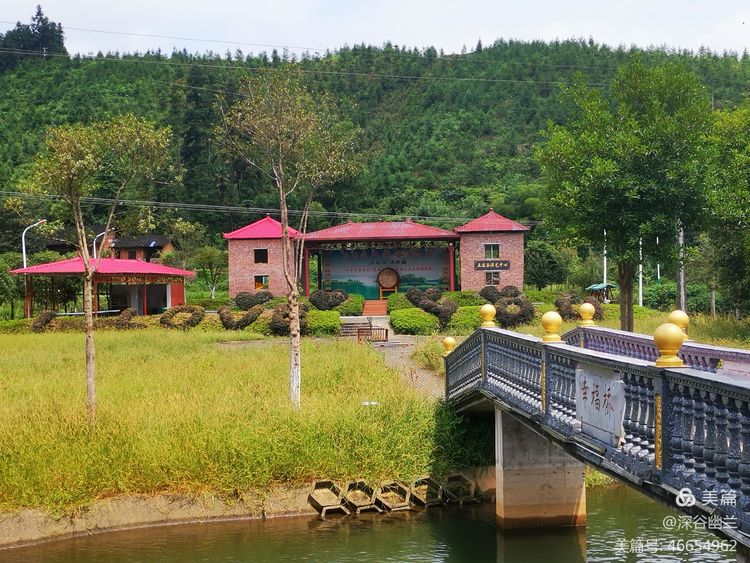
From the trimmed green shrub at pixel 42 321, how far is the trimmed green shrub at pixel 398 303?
14.6 metres

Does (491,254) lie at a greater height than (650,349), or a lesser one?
greater

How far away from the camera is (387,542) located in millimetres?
10953

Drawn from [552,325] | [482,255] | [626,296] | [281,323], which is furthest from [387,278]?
[552,325]

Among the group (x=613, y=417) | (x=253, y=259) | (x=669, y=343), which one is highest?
(x=253, y=259)

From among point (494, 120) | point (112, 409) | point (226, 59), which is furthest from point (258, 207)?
point (112, 409)

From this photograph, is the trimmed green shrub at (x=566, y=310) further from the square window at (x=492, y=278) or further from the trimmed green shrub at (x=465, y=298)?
the square window at (x=492, y=278)

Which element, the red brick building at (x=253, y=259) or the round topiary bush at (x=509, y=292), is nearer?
the round topiary bush at (x=509, y=292)

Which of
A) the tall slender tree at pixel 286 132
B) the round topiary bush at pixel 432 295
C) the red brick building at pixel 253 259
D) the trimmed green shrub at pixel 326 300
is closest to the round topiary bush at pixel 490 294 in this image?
the round topiary bush at pixel 432 295

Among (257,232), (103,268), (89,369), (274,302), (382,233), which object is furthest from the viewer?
(257,232)

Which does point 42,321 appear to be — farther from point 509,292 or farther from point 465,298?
point 509,292

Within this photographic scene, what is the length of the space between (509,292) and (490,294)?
1.22 m

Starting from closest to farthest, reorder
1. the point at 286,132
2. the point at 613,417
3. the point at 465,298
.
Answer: the point at 613,417 < the point at 286,132 < the point at 465,298

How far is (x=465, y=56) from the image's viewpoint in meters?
117

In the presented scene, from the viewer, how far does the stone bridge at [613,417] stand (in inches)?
188
